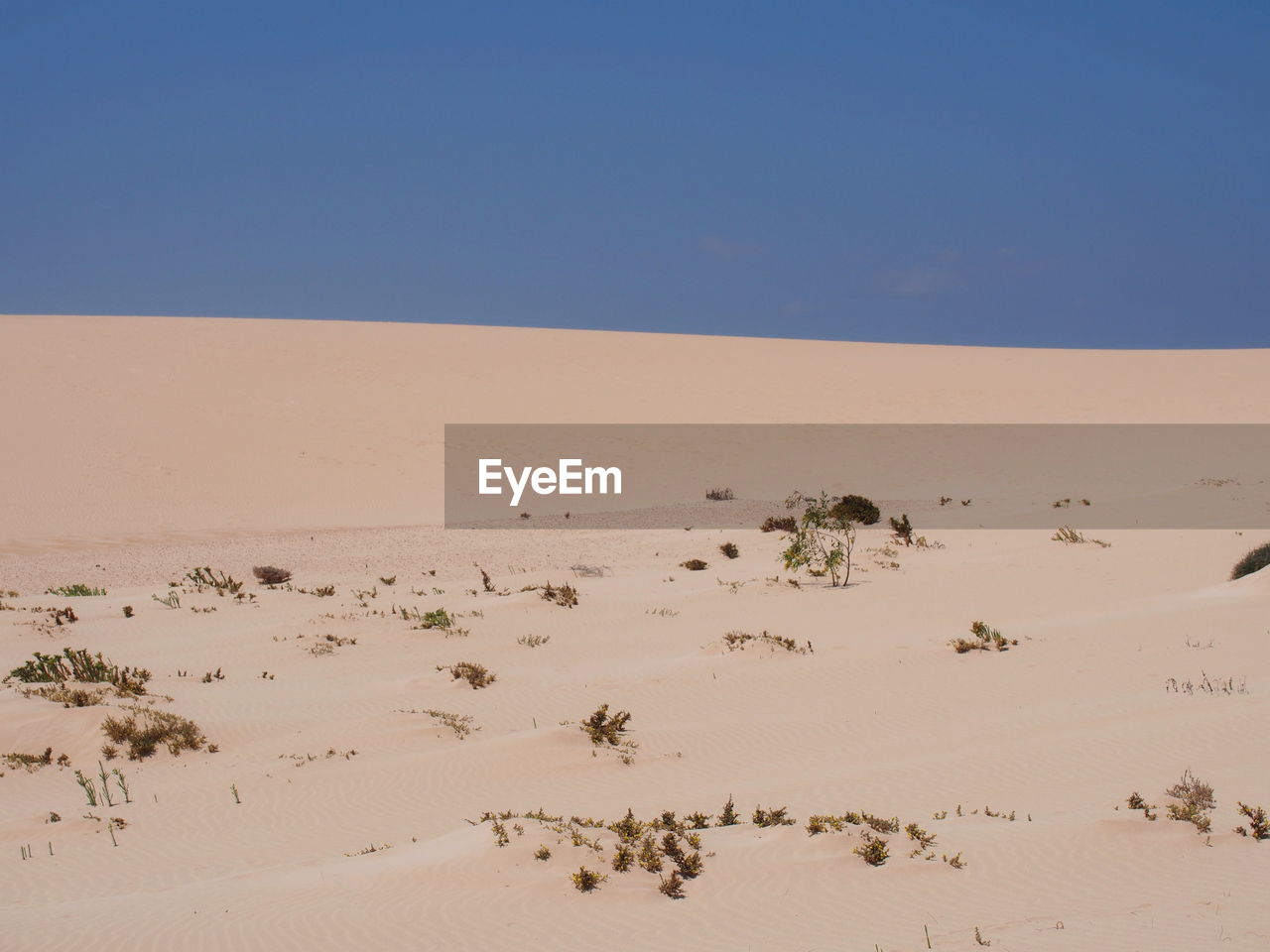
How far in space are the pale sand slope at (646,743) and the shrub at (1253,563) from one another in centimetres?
65

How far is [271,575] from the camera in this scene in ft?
50.2

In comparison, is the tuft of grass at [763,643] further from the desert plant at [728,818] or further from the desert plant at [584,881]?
the desert plant at [584,881]

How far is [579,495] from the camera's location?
26062 mm

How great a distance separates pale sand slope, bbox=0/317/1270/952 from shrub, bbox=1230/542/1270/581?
65cm

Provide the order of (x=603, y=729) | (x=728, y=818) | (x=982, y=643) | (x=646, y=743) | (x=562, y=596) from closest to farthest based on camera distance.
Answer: (x=728, y=818) → (x=603, y=729) → (x=646, y=743) → (x=982, y=643) → (x=562, y=596)

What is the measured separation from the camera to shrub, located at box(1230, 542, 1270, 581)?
12.5 meters

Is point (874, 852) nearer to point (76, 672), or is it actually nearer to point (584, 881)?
point (584, 881)

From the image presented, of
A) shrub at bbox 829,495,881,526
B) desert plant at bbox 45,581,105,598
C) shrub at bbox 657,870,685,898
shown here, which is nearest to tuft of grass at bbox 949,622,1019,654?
shrub at bbox 657,870,685,898

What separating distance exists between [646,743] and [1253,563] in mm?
8666

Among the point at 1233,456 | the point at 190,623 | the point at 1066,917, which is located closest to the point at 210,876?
the point at 1066,917

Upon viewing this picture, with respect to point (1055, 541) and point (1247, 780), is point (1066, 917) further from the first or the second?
point (1055, 541)

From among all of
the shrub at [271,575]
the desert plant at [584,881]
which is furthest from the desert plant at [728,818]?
the shrub at [271,575]

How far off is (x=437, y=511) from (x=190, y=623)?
A: 11850 millimetres

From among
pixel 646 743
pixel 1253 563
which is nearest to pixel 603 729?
pixel 646 743
